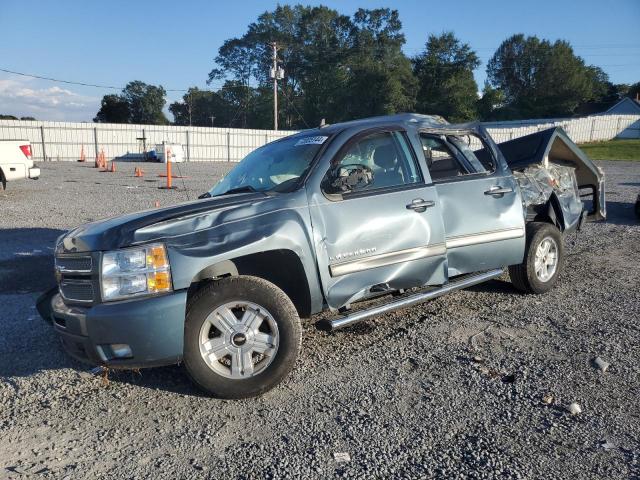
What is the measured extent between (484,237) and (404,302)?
45.2 inches

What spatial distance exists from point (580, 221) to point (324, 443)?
5364 mm

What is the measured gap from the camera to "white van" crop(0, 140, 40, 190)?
1461cm

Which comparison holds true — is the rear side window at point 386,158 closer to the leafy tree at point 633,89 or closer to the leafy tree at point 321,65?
the leafy tree at point 321,65

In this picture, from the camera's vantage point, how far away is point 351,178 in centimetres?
431

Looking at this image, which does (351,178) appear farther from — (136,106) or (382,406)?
(136,106)

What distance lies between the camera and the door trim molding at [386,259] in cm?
413

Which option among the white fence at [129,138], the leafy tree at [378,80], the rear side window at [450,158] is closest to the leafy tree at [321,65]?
the leafy tree at [378,80]

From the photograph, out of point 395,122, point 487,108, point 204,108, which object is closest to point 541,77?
point 487,108

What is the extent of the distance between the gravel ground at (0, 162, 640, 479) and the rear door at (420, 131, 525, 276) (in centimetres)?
60

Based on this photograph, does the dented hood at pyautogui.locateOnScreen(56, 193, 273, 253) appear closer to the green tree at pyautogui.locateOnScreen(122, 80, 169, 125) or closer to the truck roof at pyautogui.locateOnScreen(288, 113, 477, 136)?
the truck roof at pyautogui.locateOnScreen(288, 113, 477, 136)

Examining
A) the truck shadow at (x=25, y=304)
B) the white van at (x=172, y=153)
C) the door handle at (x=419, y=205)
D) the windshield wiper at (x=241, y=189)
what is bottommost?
the truck shadow at (x=25, y=304)

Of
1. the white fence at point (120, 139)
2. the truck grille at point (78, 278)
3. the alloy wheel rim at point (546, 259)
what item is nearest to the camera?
the truck grille at point (78, 278)

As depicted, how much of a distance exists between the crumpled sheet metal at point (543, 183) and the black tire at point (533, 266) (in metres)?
0.35

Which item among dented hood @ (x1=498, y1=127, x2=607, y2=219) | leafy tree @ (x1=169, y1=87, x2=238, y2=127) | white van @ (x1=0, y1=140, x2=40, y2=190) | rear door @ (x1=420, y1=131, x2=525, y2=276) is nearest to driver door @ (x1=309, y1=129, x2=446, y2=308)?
rear door @ (x1=420, y1=131, x2=525, y2=276)
